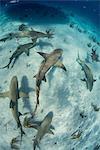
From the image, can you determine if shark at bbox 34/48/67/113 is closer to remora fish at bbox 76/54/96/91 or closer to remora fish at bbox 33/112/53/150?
remora fish at bbox 33/112/53/150

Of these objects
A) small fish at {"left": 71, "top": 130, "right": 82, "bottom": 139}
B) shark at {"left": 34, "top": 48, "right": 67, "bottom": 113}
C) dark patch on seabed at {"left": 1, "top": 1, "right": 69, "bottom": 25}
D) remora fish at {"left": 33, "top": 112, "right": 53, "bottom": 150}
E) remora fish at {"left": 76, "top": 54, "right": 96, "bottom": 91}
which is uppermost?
shark at {"left": 34, "top": 48, "right": 67, "bottom": 113}

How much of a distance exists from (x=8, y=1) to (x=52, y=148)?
497 inches

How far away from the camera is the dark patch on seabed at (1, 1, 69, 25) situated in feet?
49.1

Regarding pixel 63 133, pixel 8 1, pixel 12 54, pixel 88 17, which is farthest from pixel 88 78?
pixel 88 17

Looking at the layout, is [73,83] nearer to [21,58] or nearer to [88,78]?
[88,78]

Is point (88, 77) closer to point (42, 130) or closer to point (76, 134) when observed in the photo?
point (76, 134)

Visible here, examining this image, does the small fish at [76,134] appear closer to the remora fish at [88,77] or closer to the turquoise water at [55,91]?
the turquoise water at [55,91]

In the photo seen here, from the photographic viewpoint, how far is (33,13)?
16484 mm

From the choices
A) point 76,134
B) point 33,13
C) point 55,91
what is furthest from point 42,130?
point 33,13

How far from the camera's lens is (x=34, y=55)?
9.17m

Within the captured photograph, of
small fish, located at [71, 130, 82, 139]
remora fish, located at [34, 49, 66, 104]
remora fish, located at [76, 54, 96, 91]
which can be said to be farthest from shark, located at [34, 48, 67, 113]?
small fish, located at [71, 130, 82, 139]

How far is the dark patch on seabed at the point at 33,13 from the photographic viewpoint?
15.0m

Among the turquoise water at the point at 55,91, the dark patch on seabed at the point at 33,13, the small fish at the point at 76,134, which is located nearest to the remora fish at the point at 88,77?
the turquoise water at the point at 55,91

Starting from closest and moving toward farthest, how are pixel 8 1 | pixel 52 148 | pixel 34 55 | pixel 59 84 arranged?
pixel 52 148 < pixel 59 84 < pixel 34 55 < pixel 8 1
